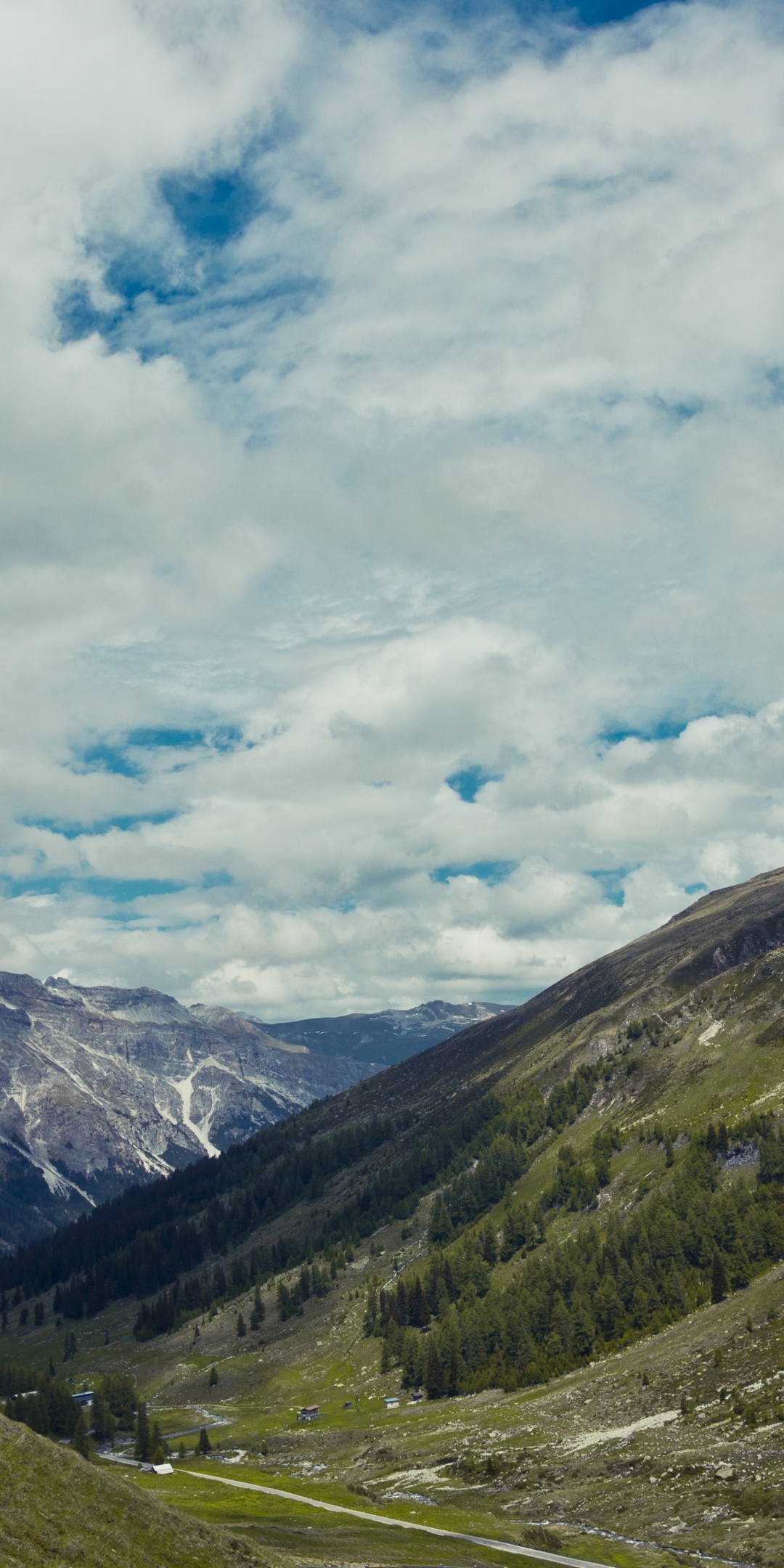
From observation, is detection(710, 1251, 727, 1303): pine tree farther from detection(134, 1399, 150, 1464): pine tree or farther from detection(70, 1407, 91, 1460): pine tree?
detection(70, 1407, 91, 1460): pine tree

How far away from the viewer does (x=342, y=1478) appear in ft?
482

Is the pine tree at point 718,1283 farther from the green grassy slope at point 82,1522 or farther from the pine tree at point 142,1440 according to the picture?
the green grassy slope at point 82,1522

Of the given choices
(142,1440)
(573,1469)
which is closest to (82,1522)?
(573,1469)

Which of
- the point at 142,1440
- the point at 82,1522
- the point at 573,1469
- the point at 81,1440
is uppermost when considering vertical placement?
the point at 82,1522

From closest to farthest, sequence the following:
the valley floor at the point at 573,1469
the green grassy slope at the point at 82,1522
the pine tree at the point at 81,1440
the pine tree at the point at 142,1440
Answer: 1. the green grassy slope at the point at 82,1522
2. the valley floor at the point at 573,1469
3. the pine tree at the point at 81,1440
4. the pine tree at the point at 142,1440

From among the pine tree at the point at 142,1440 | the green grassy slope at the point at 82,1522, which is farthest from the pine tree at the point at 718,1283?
the green grassy slope at the point at 82,1522

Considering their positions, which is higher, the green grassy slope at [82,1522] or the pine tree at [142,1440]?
the green grassy slope at [82,1522]

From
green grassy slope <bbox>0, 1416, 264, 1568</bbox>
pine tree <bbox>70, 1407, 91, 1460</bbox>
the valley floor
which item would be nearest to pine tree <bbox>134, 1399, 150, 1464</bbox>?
the valley floor

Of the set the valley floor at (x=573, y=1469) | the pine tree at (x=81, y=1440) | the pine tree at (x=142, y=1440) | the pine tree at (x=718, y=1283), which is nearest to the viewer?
the valley floor at (x=573, y=1469)

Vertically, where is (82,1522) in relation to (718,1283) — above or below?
above

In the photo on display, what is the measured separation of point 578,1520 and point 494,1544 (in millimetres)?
12654

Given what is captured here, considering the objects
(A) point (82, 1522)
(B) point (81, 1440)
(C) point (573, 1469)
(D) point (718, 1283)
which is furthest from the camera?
(D) point (718, 1283)

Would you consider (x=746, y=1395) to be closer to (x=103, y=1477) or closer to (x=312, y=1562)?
(x=312, y=1562)

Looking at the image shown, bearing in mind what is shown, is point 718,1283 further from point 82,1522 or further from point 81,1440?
point 82,1522
